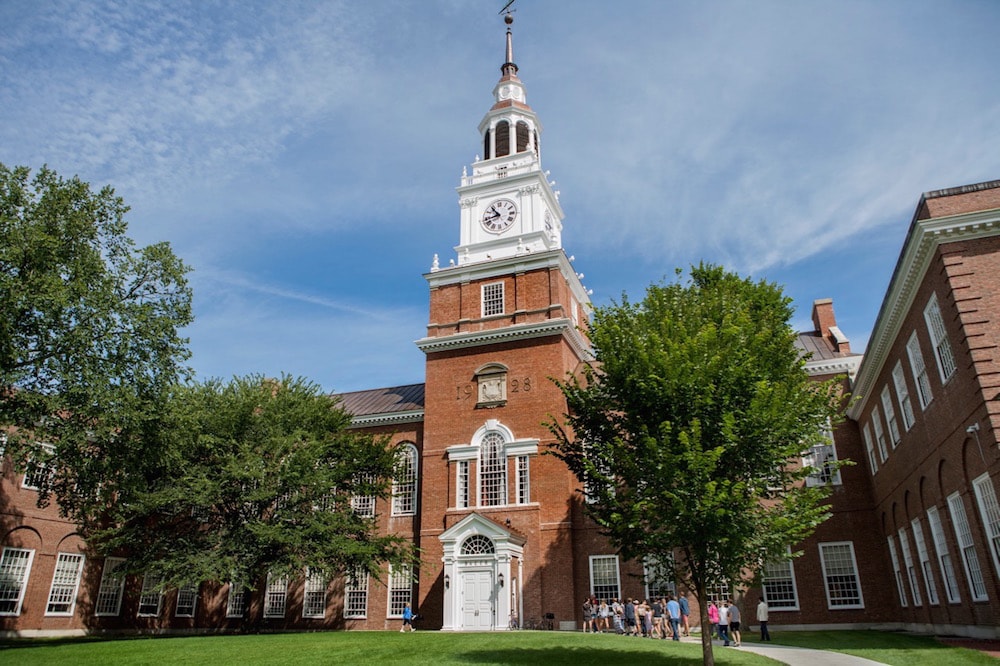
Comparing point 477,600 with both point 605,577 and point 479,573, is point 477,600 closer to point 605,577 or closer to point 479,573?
point 479,573

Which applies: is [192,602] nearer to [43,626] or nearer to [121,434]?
[43,626]

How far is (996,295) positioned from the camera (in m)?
16.8

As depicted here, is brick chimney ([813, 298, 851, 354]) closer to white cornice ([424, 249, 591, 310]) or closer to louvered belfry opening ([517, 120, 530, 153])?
white cornice ([424, 249, 591, 310])

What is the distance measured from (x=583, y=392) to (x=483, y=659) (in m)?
6.89

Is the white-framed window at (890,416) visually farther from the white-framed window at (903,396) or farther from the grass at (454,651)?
the grass at (454,651)

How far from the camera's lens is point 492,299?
35656mm

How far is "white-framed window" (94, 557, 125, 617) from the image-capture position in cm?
3403

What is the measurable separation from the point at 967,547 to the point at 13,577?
34.8 m

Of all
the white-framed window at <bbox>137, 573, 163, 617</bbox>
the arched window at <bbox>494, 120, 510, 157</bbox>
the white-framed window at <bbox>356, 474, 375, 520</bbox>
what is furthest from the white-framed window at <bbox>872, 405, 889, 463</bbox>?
the white-framed window at <bbox>137, 573, 163, 617</bbox>

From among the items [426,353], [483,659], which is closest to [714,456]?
[483,659]

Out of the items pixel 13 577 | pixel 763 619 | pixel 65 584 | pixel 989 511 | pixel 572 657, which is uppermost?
pixel 989 511

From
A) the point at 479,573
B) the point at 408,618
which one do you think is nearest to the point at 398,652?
the point at 479,573

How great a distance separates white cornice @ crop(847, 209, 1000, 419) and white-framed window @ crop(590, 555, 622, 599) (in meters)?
12.8

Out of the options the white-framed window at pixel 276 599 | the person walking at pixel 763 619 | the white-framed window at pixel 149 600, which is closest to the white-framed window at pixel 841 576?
the person walking at pixel 763 619
